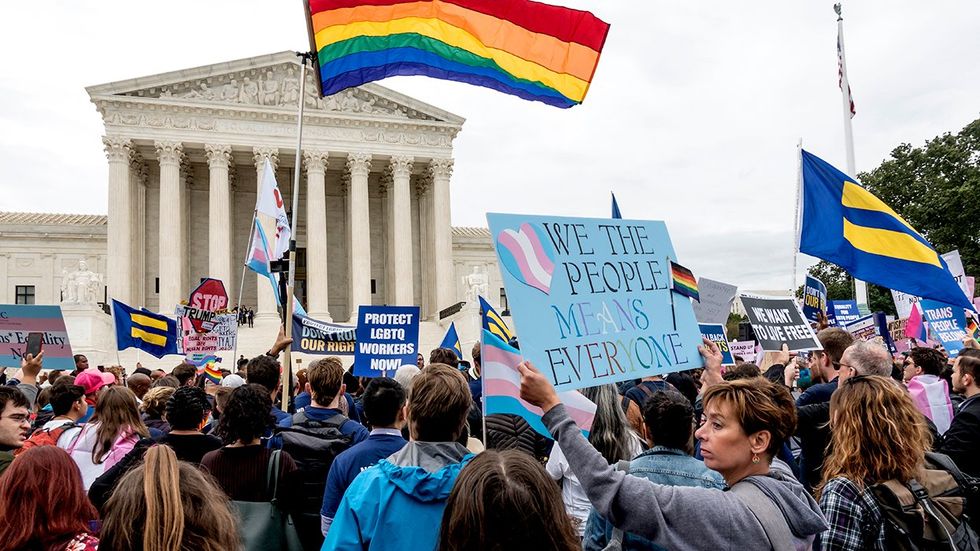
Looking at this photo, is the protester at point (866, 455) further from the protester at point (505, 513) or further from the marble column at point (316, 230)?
the marble column at point (316, 230)

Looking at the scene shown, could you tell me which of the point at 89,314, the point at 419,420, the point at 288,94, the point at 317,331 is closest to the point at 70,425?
the point at 419,420

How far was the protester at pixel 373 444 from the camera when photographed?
404cm

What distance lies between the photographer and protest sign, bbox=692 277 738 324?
9719mm

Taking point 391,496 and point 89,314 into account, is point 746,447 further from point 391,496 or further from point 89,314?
point 89,314

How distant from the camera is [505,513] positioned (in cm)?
196

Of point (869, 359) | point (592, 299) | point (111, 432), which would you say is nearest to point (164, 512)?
point (592, 299)

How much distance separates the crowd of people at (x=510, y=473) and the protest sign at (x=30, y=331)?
4424 mm

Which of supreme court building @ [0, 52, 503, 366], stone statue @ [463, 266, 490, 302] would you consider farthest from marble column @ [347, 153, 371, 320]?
stone statue @ [463, 266, 490, 302]

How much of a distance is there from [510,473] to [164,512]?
1.13 meters

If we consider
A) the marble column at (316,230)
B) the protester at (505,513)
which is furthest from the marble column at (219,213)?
the protester at (505,513)

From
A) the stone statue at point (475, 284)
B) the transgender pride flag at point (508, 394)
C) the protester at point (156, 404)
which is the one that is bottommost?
the protester at point (156, 404)

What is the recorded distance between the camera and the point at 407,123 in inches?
1638

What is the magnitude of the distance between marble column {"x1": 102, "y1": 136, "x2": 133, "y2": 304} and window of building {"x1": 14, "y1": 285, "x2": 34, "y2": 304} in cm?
886

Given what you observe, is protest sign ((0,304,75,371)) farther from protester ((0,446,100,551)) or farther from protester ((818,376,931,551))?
protester ((818,376,931,551))
